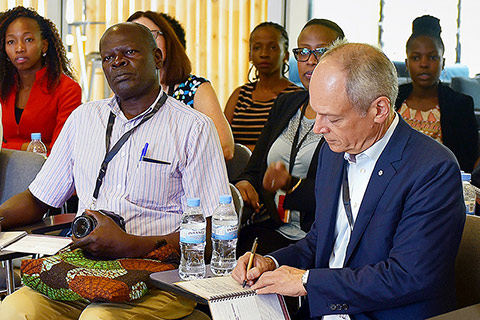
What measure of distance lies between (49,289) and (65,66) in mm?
2621

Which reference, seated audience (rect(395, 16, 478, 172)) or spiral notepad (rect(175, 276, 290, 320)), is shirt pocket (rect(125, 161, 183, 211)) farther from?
seated audience (rect(395, 16, 478, 172))

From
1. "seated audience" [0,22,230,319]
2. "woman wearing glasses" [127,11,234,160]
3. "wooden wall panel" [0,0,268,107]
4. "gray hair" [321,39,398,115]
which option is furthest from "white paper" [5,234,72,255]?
"wooden wall panel" [0,0,268,107]

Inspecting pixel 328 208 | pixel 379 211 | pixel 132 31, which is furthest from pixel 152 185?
pixel 379 211

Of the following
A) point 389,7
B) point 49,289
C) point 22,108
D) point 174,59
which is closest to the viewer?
point 49,289

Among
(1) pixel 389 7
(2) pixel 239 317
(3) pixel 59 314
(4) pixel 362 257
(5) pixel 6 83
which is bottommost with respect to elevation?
(3) pixel 59 314

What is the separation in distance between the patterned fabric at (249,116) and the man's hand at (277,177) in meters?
1.59

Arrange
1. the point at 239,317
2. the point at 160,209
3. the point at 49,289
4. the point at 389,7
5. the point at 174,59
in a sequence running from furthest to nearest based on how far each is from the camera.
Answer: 1. the point at 389,7
2. the point at 174,59
3. the point at 160,209
4. the point at 49,289
5. the point at 239,317

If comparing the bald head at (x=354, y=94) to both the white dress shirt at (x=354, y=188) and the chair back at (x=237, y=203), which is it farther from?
the chair back at (x=237, y=203)

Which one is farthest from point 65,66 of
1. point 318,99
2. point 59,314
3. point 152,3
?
point 318,99

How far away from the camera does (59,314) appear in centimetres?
214

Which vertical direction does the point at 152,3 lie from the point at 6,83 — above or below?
above

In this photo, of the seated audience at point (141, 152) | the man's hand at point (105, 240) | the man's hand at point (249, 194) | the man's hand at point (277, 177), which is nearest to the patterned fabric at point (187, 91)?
the man's hand at point (249, 194)

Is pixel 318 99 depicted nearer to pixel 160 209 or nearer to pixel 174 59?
pixel 160 209

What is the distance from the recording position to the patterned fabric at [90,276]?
6.39ft
